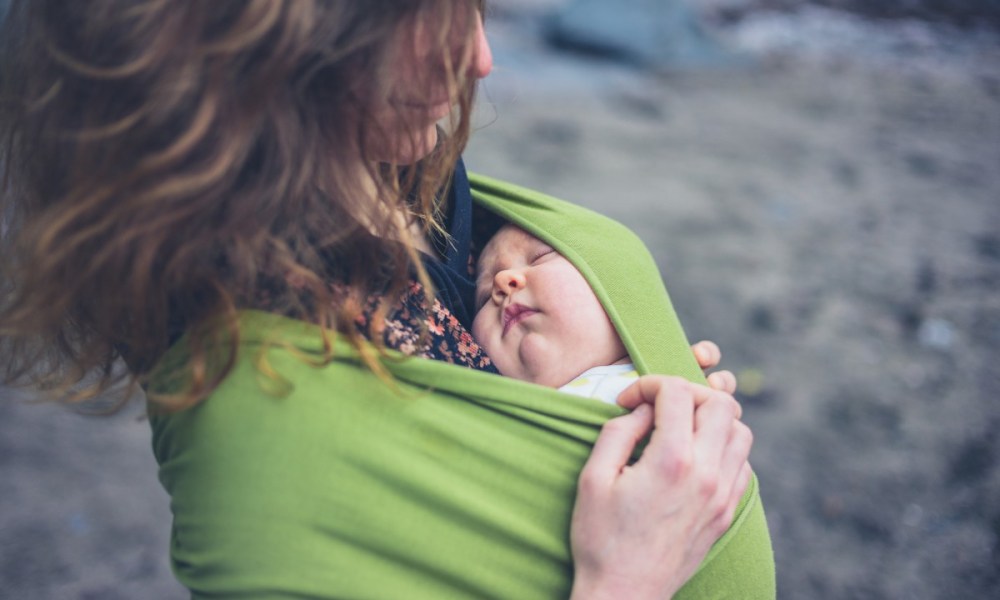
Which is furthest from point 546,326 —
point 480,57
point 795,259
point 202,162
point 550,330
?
point 795,259

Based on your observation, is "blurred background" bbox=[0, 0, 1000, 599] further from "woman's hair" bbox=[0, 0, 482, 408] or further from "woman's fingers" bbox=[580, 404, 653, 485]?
"woman's fingers" bbox=[580, 404, 653, 485]

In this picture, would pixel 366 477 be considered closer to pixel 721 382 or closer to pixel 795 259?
pixel 721 382

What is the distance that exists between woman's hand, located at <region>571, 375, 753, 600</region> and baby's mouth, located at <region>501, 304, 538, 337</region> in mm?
294

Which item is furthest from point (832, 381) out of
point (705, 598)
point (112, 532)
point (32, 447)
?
point (32, 447)

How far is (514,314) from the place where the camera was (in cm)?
131

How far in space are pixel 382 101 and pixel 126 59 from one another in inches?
11.5

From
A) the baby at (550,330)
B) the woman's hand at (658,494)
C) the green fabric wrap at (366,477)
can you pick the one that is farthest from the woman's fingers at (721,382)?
the green fabric wrap at (366,477)

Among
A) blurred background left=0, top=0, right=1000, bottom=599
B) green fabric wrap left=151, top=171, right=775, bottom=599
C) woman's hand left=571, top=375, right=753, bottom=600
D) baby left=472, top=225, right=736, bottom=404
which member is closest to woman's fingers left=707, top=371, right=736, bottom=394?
baby left=472, top=225, right=736, bottom=404

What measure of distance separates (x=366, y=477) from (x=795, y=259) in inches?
132

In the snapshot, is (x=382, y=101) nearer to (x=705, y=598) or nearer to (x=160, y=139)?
(x=160, y=139)

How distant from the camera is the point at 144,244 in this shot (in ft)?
2.97

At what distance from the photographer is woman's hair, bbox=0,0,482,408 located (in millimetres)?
873

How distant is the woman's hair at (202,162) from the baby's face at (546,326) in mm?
269

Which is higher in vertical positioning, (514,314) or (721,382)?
(514,314)
